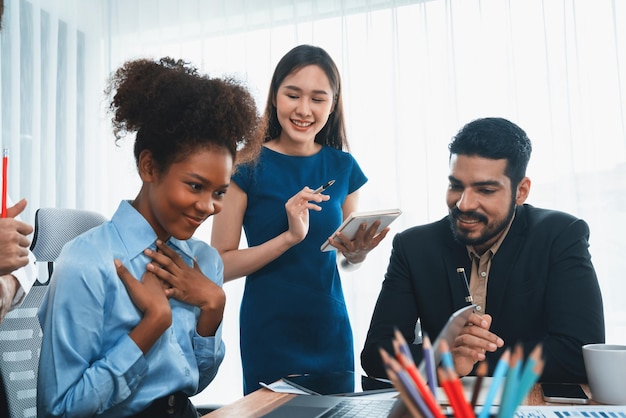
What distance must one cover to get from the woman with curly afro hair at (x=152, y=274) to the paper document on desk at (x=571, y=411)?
0.59 m

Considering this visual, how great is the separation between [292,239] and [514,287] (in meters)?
0.63

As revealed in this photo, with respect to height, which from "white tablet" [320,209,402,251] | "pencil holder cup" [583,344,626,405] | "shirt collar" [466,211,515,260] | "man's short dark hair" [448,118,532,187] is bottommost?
"pencil holder cup" [583,344,626,405]

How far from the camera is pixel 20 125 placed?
9.09 ft

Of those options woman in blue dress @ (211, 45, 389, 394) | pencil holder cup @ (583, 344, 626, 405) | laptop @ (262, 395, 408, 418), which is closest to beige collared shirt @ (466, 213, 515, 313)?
woman in blue dress @ (211, 45, 389, 394)

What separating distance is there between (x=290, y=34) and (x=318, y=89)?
1350 millimetres

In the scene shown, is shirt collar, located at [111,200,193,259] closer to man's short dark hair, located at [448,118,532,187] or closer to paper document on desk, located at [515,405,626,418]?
paper document on desk, located at [515,405,626,418]

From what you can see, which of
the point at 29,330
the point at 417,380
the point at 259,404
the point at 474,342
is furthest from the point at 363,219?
the point at 417,380

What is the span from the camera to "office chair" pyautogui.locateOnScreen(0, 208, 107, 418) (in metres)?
1.24

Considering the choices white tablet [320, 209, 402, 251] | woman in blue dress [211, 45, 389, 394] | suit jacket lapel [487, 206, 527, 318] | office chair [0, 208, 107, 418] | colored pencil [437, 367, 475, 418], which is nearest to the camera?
colored pencil [437, 367, 475, 418]

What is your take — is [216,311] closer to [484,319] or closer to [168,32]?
[484,319]

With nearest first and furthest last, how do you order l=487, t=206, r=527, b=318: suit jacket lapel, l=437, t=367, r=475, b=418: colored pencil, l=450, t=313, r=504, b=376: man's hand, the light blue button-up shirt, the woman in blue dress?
l=437, t=367, r=475, b=418: colored pencil < the light blue button-up shirt < l=450, t=313, r=504, b=376: man's hand < l=487, t=206, r=527, b=318: suit jacket lapel < the woman in blue dress

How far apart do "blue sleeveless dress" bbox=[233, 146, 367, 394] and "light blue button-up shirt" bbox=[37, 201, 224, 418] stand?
618 mm

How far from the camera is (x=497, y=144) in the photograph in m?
1.51

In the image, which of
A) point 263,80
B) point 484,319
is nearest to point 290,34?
point 263,80
